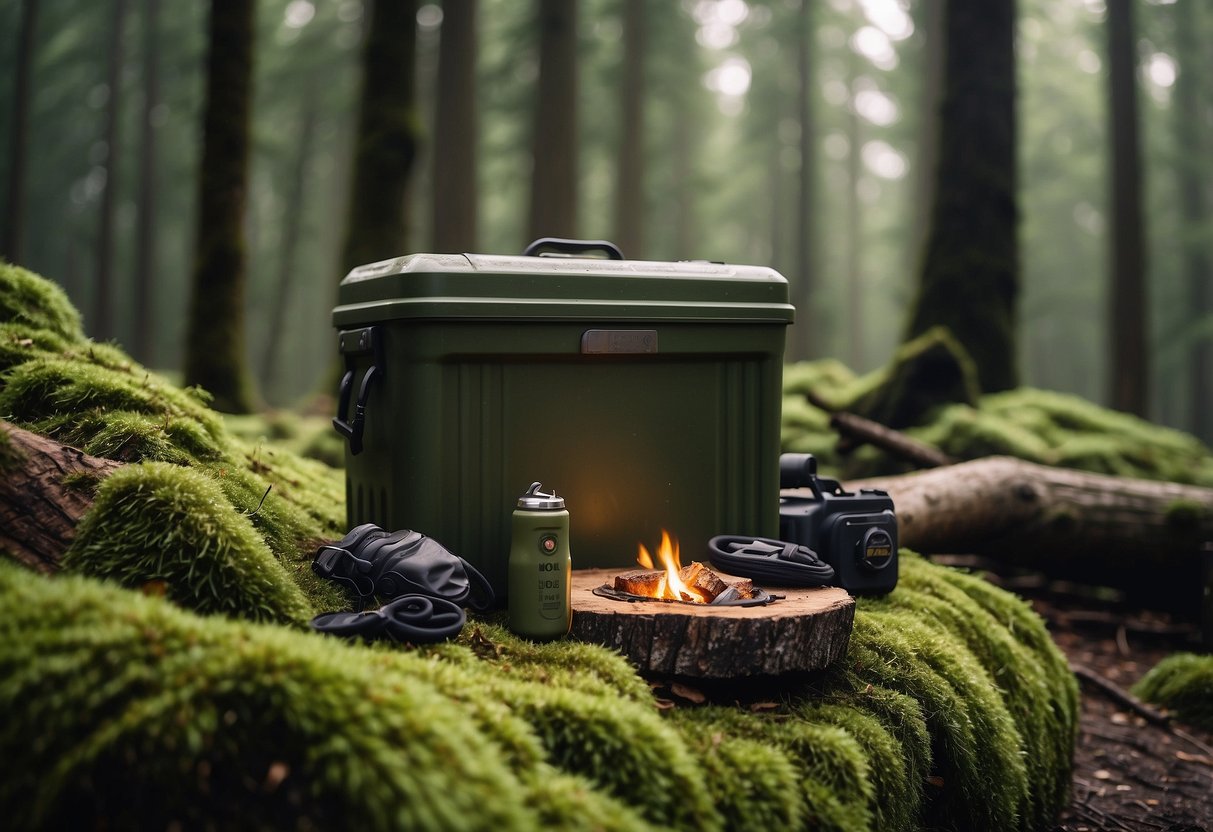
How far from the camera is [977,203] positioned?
8.76 metres

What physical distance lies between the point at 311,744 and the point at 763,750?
4.06 ft

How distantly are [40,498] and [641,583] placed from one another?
1.84 m

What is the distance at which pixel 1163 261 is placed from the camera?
914 inches

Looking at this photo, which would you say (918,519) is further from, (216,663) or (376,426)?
(216,663)

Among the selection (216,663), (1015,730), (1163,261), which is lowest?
(1015,730)

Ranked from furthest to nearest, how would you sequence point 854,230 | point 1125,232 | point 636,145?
1. point 854,230
2. point 636,145
3. point 1125,232

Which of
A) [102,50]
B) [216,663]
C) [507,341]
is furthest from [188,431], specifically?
[102,50]

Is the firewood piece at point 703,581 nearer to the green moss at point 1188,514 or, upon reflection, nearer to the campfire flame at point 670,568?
the campfire flame at point 670,568

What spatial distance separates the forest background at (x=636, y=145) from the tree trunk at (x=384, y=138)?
2795 millimetres

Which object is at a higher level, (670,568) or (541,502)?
(541,502)

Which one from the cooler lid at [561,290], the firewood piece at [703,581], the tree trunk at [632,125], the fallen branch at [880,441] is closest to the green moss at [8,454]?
the cooler lid at [561,290]

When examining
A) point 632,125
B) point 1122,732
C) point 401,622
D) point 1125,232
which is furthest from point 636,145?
point 401,622

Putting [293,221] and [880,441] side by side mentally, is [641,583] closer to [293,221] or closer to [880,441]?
[880,441]

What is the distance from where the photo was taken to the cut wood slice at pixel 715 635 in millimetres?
2654
